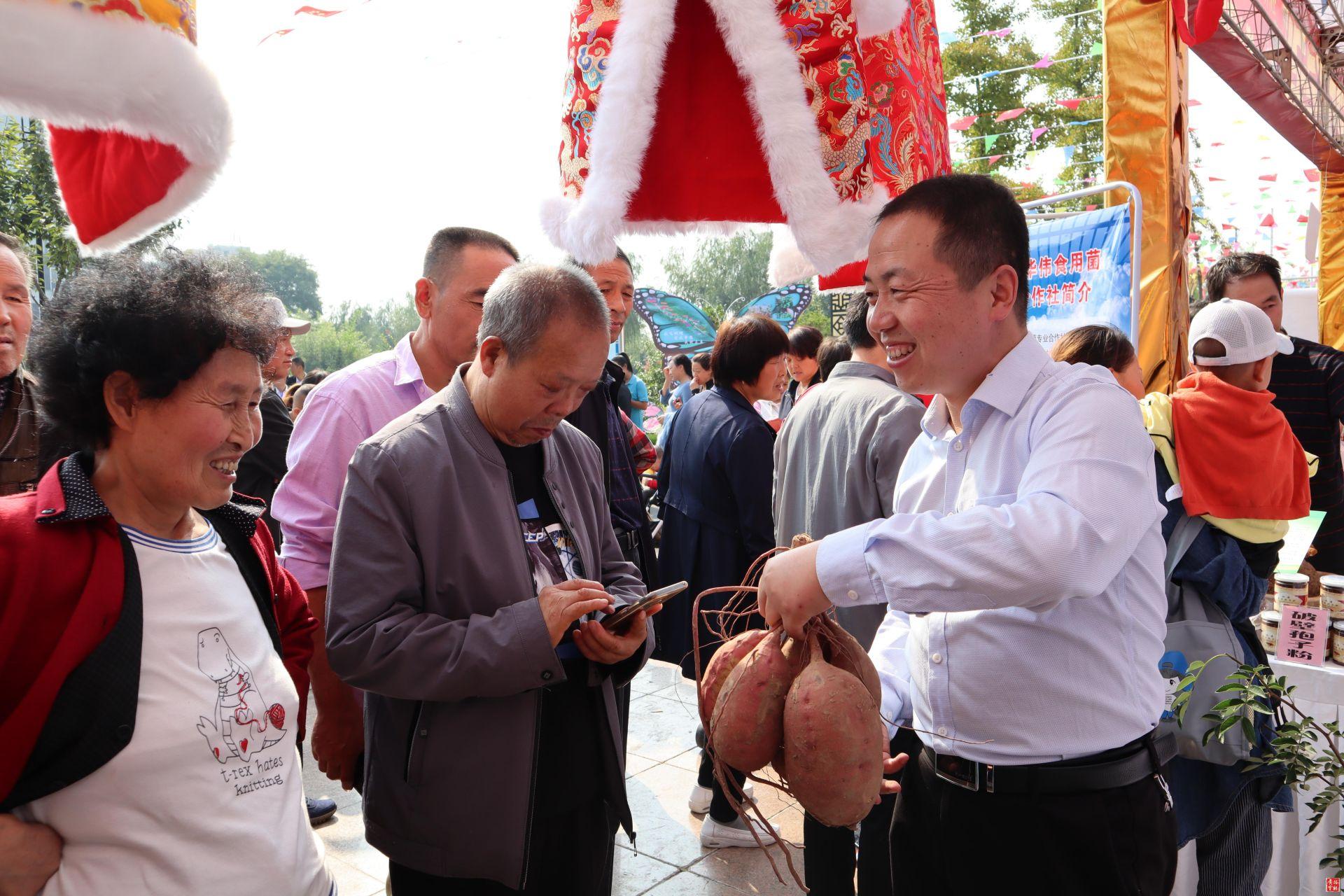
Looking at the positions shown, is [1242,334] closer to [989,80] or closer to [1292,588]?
[1292,588]

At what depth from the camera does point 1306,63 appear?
23.2 feet

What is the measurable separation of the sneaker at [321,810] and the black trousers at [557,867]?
1.95 metres

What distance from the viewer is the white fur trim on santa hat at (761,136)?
1.64 meters

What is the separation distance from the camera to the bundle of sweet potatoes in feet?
3.94

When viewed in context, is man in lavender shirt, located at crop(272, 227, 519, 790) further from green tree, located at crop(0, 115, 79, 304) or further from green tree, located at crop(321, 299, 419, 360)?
green tree, located at crop(321, 299, 419, 360)

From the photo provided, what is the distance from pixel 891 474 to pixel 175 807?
2.10 metres

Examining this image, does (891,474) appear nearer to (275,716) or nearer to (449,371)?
(449,371)

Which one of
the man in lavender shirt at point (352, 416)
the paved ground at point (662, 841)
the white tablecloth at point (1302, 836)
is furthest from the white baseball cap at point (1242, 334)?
the man in lavender shirt at point (352, 416)

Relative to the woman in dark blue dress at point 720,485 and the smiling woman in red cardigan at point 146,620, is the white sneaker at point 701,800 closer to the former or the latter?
the woman in dark blue dress at point 720,485

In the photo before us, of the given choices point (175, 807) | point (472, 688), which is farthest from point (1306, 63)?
point (175, 807)

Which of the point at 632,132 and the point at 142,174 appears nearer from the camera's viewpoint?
the point at 142,174

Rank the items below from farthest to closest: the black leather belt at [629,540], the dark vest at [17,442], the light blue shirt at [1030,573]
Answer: the black leather belt at [629,540], the dark vest at [17,442], the light blue shirt at [1030,573]

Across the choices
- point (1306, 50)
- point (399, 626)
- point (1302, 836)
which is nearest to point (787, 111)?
point (399, 626)

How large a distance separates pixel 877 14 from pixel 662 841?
2.97m
